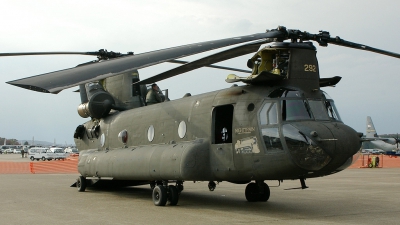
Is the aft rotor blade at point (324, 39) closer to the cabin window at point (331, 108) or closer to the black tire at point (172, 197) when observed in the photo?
the cabin window at point (331, 108)

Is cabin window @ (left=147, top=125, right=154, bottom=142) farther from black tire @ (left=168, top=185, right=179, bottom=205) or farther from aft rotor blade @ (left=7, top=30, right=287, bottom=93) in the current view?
aft rotor blade @ (left=7, top=30, right=287, bottom=93)

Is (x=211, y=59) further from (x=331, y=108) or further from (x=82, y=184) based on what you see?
(x=82, y=184)

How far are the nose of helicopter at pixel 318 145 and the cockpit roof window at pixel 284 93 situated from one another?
2.58ft

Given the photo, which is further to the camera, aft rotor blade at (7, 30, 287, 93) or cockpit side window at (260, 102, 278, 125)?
cockpit side window at (260, 102, 278, 125)

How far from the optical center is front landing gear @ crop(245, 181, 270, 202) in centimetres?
1295

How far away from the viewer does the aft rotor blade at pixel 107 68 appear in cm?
827

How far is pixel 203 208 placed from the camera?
38.3 feet

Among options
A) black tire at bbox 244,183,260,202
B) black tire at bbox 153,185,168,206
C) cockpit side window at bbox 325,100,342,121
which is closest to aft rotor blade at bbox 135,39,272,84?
cockpit side window at bbox 325,100,342,121

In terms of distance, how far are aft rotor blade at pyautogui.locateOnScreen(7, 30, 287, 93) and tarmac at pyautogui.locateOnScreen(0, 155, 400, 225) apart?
2.97m

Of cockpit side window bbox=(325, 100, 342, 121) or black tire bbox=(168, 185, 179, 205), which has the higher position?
cockpit side window bbox=(325, 100, 342, 121)

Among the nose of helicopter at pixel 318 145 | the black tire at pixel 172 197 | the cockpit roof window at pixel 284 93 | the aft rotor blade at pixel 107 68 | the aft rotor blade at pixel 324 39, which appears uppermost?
the aft rotor blade at pixel 324 39

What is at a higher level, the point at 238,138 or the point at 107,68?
the point at 107,68

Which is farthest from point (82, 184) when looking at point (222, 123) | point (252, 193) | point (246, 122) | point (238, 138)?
point (246, 122)

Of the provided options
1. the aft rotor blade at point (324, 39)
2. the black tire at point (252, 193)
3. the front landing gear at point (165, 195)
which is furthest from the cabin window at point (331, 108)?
the front landing gear at point (165, 195)
